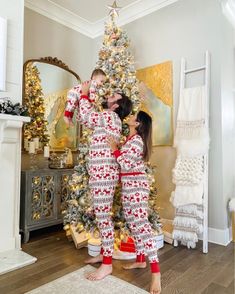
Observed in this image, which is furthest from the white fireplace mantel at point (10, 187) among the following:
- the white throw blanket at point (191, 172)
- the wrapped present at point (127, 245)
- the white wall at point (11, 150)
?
the white throw blanket at point (191, 172)

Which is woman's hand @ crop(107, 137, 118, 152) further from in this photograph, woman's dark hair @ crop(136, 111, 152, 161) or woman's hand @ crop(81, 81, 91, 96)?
woman's hand @ crop(81, 81, 91, 96)

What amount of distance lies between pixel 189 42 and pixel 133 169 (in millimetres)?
1874

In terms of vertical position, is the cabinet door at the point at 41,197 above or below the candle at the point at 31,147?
below

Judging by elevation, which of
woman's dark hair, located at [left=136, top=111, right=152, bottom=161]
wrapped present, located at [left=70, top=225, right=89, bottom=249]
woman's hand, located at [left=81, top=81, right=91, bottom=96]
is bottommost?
wrapped present, located at [left=70, top=225, right=89, bottom=249]

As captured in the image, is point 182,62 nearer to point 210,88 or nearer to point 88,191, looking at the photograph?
point 210,88

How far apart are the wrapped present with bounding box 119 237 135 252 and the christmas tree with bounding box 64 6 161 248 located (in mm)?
82

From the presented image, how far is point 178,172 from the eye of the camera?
260 cm

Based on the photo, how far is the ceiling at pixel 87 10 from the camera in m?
3.19

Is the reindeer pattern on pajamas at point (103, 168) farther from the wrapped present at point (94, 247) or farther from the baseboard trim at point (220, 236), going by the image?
the baseboard trim at point (220, 236)

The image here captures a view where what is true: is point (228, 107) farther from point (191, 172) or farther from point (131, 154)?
point (131, 154)

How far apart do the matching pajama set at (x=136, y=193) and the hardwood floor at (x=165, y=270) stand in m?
0.25

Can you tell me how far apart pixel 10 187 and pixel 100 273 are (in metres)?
1.18

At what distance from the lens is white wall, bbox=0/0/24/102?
238 centimetres

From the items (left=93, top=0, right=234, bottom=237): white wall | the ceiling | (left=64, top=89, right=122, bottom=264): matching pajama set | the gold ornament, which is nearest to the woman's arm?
(left=64, top=89, right=122, bottom=264): matching pajama set
